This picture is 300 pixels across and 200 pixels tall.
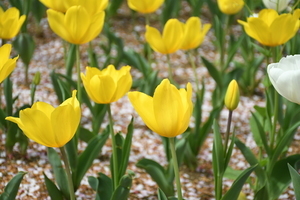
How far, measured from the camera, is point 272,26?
205 centimetres

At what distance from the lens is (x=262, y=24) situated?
205cm

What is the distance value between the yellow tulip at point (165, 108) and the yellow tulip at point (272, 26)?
0.74 metres

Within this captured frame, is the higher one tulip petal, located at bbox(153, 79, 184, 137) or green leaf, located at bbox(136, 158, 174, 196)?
tulip petal, located at bbox(153, 79, 184, 137)

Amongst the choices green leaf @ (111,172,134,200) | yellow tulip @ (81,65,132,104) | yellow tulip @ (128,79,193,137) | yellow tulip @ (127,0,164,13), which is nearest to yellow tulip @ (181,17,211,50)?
yellow tulip @ (127,0,164,13)

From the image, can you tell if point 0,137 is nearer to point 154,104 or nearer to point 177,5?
point 154,104

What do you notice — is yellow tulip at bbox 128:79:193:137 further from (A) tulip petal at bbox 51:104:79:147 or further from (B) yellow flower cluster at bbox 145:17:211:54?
(B) yellow flower cluster at bbox 145:17:211:54

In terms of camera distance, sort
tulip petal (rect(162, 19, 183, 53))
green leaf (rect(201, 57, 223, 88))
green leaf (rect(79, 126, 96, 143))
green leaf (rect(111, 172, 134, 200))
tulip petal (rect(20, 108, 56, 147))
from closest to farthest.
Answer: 1. tulip petal (rect(20, 108, 56, 147))
2. green leaf (rect(111, 172, 134, 200))
3. tulip petal (rect(162, 19, 183, 53))
4. green leaf (rect(79, 126, 96, 143))
5. green leaf (rect(201, 57, 223, 88))

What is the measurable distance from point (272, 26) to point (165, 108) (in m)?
0.84

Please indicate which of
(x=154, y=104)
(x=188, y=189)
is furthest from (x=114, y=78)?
(x=188, y=189)

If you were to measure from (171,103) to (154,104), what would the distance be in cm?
5

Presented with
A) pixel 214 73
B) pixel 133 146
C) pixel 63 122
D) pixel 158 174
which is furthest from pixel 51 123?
pixel 214 73

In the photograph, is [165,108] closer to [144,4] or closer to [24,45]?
[144,4]

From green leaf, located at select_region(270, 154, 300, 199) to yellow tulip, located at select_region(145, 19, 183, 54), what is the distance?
0.71 meters

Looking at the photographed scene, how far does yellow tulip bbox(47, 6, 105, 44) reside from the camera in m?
1.99
